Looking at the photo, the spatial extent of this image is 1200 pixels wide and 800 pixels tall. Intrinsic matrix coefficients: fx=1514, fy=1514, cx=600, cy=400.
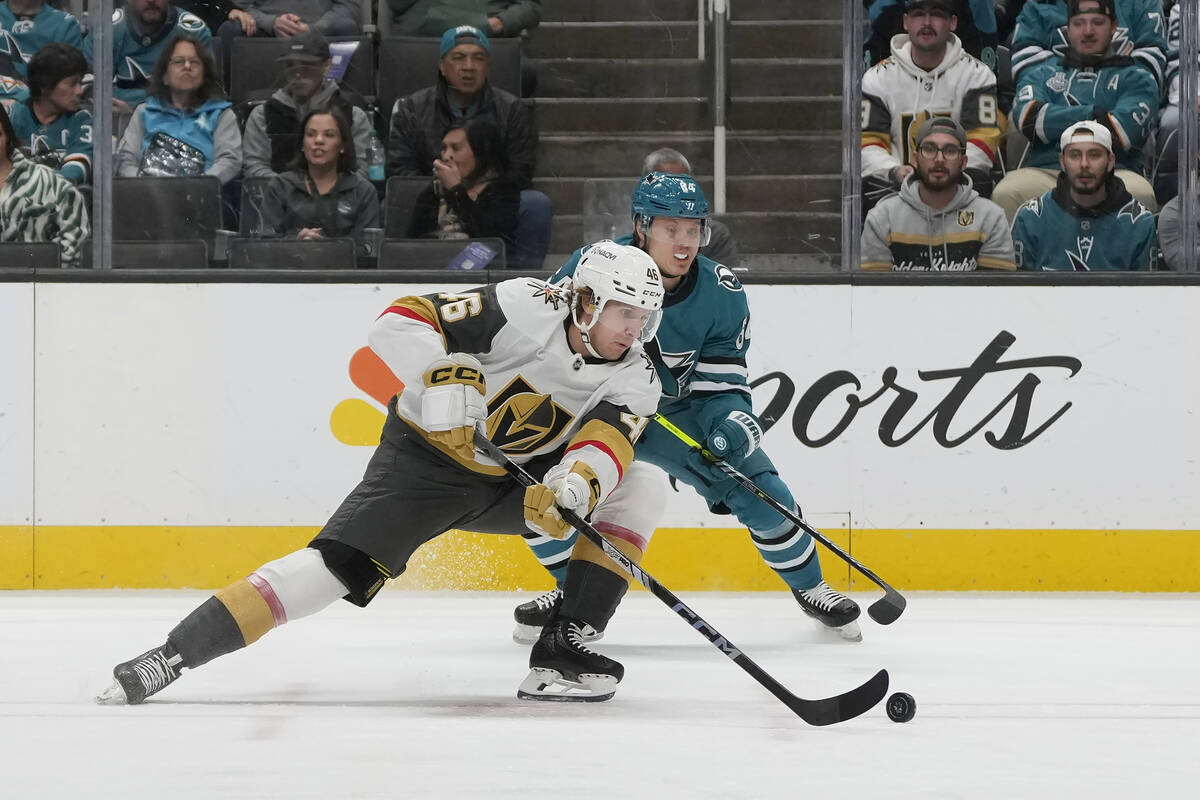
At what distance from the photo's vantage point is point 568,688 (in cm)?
282

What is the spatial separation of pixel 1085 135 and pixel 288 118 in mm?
2472

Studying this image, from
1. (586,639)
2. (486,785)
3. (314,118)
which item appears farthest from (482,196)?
(486,785)

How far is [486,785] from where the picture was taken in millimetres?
2117

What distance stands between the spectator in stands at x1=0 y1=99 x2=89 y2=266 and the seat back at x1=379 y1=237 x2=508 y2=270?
3.02 feet

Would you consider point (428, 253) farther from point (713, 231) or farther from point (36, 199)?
point (36, 199)

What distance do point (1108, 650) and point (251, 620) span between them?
1994 millimetres

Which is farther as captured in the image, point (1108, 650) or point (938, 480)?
point (938, 480)

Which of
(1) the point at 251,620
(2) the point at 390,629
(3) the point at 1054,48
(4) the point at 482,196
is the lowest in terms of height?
(2) the point at 390,629

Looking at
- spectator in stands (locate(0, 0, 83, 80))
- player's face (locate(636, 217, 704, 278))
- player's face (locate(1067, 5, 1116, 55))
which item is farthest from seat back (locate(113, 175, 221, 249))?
player's face (locate(1067, 5, 1116, 55))

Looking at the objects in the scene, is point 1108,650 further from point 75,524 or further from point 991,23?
point 75,524

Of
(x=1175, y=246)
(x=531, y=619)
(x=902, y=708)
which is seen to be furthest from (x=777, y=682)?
(x=1175, y=246)

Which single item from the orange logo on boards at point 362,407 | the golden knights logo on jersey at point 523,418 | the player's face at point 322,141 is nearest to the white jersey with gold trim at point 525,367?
the golden knights logo on jersey at point 523,418

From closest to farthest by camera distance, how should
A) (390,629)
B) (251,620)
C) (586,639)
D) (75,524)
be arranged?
(251,620) → (586,639) → (390,629) → (75,524)

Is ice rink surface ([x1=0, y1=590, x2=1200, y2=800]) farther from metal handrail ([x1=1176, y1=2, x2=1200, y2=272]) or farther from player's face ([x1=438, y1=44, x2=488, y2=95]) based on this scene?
player's face ([x1=438, y1=44, x2=488, y2=95])
